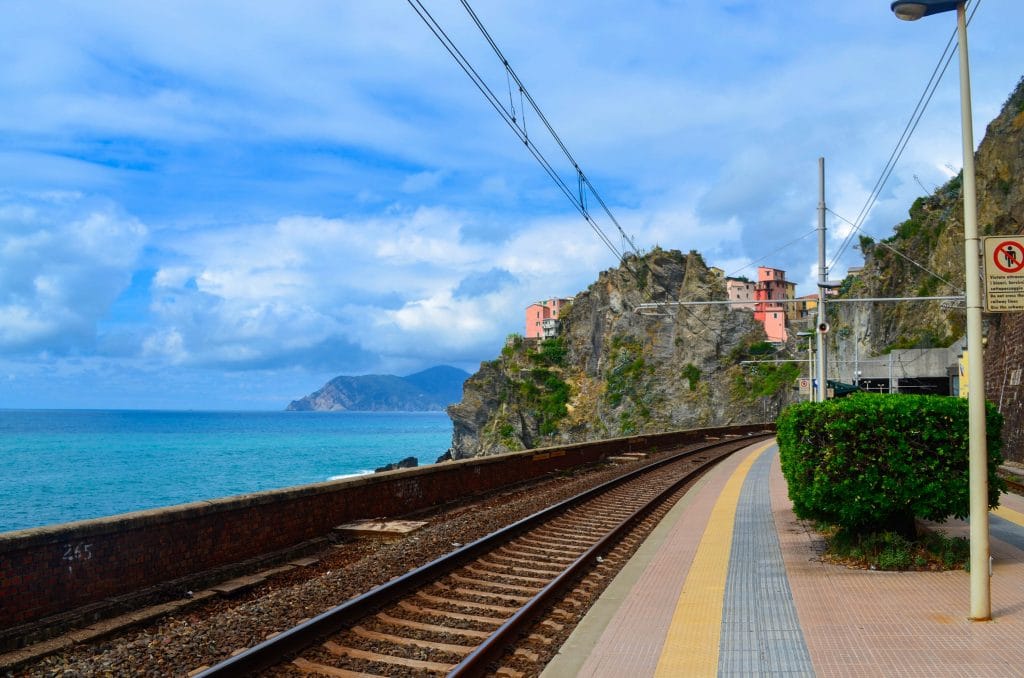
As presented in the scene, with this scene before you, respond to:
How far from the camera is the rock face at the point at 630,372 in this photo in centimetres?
8688

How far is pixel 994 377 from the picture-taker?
85.1 feet

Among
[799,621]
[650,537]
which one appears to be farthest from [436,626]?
[650,537]

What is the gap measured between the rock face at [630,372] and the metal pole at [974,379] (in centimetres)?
7615

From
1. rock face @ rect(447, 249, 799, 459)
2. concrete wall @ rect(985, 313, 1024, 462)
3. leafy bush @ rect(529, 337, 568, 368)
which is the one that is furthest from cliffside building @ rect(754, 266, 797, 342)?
concrete wall @ rect(985, 313, 1024, 462)

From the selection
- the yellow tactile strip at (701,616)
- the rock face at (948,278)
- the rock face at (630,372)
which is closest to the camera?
the yellow tactile strip at (701,616)

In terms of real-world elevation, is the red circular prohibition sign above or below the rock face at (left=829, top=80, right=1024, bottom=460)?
below

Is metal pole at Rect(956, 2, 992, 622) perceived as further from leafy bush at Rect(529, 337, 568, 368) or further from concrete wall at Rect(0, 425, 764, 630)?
leafy bush at Rect(529, 337, 568, 368)

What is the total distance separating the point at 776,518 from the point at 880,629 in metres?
6.58

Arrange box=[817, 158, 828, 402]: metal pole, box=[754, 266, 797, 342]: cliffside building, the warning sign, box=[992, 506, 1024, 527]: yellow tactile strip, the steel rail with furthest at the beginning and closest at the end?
1. box=[754, 266, 797, 342]: cliffside building
2. box=[817, 158, 828, 402]: metal pole
3. box=[992, 506, 1024, 527]: yellow tactile strip
4. the warning sign
5. the steel rail

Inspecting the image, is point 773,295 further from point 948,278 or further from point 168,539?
point 168,539

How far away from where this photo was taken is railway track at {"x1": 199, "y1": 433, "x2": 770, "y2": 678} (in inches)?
232

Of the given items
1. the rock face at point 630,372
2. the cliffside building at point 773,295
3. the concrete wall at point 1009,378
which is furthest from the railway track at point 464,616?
the cliffside building at point 773,295

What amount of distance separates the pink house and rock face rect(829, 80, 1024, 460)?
86699 mm

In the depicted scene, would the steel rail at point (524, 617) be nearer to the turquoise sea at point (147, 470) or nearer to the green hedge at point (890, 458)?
the green hedge at point (890, 458)
